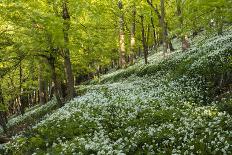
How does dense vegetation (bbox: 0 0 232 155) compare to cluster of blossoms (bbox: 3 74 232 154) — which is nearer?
cluster of blossoms (bbox: 3 74 232 154)

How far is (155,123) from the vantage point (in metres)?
14.1

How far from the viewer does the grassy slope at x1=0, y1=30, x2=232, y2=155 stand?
11164 mm

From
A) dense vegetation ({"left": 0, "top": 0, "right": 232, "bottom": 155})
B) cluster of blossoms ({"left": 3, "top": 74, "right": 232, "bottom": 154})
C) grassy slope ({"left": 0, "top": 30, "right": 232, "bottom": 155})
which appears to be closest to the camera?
cluster of blossoms ({"left": 3, "top": 74, "right": 232, "bottom": 154})

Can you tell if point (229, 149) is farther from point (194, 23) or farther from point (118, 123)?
point (194, 23)

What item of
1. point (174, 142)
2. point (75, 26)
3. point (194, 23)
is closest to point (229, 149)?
point (174, 142)

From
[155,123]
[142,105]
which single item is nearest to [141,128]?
[155,123]

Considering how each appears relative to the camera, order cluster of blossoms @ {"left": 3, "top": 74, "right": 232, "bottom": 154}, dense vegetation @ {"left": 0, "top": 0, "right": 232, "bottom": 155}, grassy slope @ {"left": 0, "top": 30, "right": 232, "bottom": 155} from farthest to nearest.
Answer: dense vegetation @ {"left": 0, "top": 0, "right": 232, "bottom": 155}
grassy slope @ {"left": 0, "top": 30, "right": 232, "bottom": 155}
cluster of blossoms @ {"left": 3, "top": 74, "right": 232, "bottom": 154}

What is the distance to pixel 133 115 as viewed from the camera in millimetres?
15328

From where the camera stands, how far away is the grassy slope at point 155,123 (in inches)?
440

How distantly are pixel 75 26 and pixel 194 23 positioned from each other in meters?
10.2

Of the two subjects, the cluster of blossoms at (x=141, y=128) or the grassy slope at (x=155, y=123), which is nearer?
the cluster of blossoms at (x=141, y=128)

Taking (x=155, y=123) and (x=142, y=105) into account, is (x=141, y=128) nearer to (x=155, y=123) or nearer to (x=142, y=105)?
(x=155, y=123)

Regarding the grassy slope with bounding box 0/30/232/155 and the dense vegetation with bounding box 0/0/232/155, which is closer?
the grassy slope with bounding box 0/30/232/155

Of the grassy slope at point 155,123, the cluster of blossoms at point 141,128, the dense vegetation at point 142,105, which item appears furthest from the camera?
the dense vegetation at point 142,105
